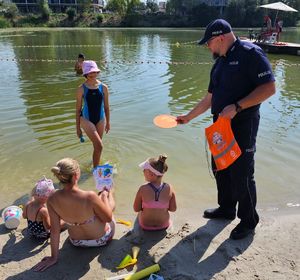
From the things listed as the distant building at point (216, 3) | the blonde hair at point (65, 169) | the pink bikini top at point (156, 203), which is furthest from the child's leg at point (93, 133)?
the distant building at point (216, 3)

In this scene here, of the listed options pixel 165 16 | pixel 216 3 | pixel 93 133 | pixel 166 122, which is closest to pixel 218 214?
pixel 166 122

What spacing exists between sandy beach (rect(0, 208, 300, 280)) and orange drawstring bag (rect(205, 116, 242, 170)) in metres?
0.90

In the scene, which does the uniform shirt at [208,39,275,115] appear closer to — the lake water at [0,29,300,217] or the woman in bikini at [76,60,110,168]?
the lake water at [0,29,300,217]

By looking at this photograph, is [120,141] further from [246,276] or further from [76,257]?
[246,276]

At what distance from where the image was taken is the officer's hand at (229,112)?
11.4 feet

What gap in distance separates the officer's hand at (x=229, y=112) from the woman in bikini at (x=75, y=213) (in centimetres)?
152

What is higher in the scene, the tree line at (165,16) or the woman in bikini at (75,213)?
the woman in bikini at (75,213)

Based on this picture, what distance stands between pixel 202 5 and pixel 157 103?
91658 millimetres

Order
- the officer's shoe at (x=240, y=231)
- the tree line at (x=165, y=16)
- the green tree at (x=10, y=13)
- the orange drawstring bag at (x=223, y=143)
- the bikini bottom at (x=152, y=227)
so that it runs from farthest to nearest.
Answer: the tree line at (x=165, y=16), the green tree at (x=10, y=13), the bikini bottom at (x=152, y=227), the officer's shoe at (x=240, y=231), the orange drawstring bag at (x=223, y=143)

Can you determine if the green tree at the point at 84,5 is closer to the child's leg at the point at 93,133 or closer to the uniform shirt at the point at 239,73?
the child's leg at the point at 93,133

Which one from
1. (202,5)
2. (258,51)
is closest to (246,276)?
(258,51)

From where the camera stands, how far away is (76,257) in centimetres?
372

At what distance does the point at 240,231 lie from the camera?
4.00 meters

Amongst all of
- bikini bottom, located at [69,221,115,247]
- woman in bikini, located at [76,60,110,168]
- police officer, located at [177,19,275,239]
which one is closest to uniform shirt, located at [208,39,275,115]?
police officer, located at [177,19,275,239]
